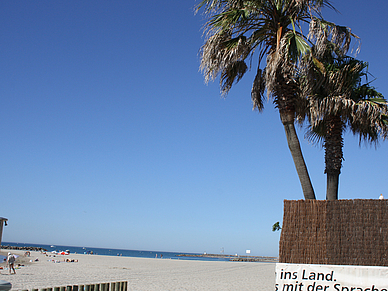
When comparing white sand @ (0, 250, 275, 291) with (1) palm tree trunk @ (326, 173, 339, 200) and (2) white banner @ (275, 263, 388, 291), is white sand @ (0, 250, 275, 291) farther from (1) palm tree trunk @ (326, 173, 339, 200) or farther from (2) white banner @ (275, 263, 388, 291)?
(2) white banner @ (275, 263, 388, 291)

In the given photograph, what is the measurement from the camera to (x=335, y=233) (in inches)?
218

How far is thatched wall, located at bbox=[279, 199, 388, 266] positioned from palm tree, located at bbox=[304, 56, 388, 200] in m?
3.08

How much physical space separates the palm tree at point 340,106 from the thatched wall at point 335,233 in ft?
10.1

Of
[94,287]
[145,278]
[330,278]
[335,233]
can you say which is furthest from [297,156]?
[145,278]

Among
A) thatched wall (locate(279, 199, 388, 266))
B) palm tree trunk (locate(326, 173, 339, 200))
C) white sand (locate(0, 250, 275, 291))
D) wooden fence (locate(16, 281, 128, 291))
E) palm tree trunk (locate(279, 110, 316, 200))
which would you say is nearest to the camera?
A: wooden fence (locate(16, 281, 128, 291))

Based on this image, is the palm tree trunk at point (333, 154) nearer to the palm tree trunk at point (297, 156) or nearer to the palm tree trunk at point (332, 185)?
the palm tree trunk at point (332, 185)

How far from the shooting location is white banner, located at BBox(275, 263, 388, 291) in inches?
200

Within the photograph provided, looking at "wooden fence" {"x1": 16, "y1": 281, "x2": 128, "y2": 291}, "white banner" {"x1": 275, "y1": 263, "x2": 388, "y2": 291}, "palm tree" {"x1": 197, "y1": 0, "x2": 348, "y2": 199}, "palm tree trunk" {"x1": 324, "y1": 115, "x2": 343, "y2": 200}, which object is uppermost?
"palm tree" {"x1": 197, "y1": 0, "x2": 348, "y2": 199}

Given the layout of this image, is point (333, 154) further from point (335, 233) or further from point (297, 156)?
point (335, 233)

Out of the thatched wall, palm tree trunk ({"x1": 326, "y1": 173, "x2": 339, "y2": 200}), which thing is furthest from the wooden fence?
palm tree trunk ({"x1": 326, "y1": 173, "x2": 339, "y2": 200})

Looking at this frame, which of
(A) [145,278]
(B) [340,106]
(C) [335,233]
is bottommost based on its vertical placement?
(A) [145,278]

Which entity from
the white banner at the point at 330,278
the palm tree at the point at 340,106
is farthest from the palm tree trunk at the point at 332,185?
the white banner at the point at 330,278

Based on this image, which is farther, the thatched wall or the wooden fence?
the thatched wall

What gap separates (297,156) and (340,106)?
1.76 metres
